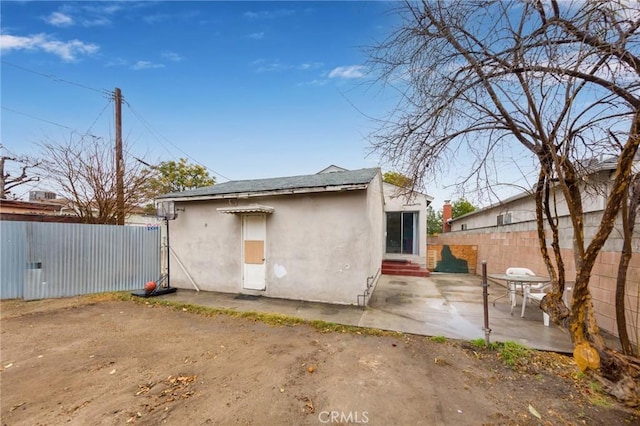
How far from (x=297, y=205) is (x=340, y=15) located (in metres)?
4.32

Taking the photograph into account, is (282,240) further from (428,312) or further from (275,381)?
(275,381)

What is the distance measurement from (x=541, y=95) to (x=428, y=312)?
461 centimetres

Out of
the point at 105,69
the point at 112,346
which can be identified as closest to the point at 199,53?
the point at 105,69

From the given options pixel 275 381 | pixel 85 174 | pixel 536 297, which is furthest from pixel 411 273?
pixel 85 174

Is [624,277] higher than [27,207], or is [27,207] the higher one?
[27,207]

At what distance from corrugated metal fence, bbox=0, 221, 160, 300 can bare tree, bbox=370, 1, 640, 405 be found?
8.70 m

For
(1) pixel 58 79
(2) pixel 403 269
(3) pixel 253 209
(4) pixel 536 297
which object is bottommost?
(2) pixel 403 269

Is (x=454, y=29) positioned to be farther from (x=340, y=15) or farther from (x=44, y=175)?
(x=44, y=175)

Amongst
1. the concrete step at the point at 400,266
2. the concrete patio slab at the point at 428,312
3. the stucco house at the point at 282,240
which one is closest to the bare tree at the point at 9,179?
the stucco house at the point at 282,240

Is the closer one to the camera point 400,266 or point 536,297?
point 536,297

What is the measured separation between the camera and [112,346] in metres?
4.16

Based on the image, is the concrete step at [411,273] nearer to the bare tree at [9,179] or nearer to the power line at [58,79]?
the power line at [58,79]

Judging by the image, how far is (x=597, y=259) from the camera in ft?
15.2

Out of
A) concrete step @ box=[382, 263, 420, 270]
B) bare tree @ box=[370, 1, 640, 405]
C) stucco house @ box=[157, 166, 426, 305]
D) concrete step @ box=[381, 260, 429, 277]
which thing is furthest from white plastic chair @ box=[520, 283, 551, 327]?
concrete step @ box=[382, 263, 420, 270]
